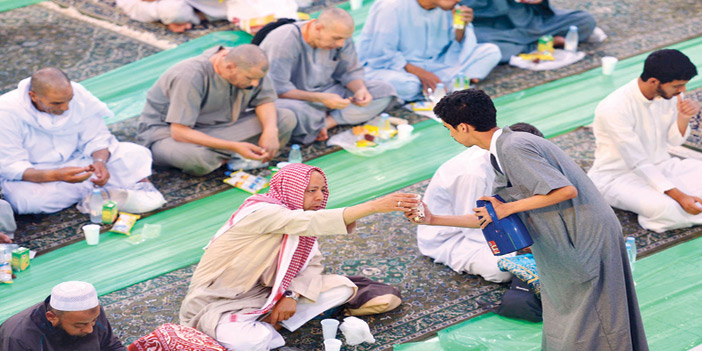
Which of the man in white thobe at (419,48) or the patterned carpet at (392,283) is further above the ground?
the man in white thobe at (419,48)

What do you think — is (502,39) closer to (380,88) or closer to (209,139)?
(380,88)

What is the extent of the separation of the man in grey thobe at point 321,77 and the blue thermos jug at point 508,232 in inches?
123

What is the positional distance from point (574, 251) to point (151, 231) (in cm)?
283

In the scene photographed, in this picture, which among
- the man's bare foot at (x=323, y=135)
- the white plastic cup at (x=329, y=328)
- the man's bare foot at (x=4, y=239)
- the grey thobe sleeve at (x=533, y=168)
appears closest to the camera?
the grey thobe sleeve at (x=533, y=168)

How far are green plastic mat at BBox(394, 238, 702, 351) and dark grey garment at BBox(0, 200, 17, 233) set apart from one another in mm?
2496

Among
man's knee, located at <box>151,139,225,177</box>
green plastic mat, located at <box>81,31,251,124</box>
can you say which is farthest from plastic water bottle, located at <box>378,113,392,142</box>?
green plastic mat, located at <box>81,31,251,124</box>

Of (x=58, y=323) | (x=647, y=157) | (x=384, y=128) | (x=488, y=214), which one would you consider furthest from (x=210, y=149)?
(x=488, y=214)

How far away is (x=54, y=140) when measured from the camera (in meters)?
5.69

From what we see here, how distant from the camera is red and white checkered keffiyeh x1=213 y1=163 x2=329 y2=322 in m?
4.22

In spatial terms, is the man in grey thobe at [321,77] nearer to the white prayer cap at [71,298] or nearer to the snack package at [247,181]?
the snack package at [247,181]

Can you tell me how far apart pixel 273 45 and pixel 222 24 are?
7.02ft

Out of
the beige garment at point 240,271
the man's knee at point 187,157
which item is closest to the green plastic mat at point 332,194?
the man's knee at point 187,157

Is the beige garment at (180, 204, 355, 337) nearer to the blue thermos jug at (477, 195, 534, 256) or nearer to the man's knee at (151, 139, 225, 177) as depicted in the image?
the blue thermos jug at (477, 195, 534, 256)

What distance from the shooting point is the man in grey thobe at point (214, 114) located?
593cm
